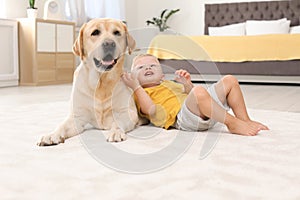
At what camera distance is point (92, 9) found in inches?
231

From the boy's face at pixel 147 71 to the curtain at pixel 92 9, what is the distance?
391 centimetres

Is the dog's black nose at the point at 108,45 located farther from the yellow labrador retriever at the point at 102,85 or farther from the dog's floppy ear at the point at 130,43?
the dog's floppy ear at the point at 130,43

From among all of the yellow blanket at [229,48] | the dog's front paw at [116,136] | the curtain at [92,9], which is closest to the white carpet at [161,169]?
the dog's front paw at [116,136]

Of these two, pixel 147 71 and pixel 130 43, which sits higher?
pixel 130 43

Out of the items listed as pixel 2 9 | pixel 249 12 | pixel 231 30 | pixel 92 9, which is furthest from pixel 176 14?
pixel 2 9

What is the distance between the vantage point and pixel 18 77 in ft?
15.1

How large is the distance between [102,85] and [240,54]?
11.3ft

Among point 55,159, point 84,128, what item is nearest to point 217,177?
point 55,159

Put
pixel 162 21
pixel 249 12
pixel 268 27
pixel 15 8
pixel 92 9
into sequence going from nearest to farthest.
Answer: pixel 15 8, pixel 268 27, pixel 92 9, pixel 249 12, pixel 162 21

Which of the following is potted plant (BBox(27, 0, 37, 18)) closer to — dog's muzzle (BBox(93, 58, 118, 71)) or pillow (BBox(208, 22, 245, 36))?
pillow (BBox(208, 22, 245, 36))

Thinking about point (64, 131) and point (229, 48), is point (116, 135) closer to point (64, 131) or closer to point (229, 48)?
point (64, 131)

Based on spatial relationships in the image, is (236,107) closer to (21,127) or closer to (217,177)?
(217,177)

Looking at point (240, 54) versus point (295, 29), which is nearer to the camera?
point (240, 54)

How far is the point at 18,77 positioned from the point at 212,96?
3.40 meters
